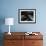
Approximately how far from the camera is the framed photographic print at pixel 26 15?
4383mm

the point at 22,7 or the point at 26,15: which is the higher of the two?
the point at 22,7

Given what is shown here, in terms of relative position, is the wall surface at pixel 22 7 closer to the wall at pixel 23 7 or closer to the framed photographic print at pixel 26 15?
the wall at pixel 23 7

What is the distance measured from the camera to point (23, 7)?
437 centimetres

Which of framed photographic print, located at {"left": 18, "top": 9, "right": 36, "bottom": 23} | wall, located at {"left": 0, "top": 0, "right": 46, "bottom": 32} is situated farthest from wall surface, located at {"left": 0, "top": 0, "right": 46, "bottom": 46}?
framed photographic print, located at {"left": 18, "top": 9, "right": 36, "bottom": 23}

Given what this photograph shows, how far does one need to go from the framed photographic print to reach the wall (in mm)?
106

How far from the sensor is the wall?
4383 mm

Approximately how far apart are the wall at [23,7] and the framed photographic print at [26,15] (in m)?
0.11

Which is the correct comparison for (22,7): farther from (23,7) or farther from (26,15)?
(26,15)

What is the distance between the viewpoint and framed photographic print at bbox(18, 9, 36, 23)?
4.38 metres

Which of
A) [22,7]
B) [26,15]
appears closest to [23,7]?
[22,7]

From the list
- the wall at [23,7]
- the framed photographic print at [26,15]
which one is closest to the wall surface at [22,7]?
the wall at [23,7]

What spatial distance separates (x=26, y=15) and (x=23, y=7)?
0.30 meters

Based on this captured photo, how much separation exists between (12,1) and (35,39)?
156 cm

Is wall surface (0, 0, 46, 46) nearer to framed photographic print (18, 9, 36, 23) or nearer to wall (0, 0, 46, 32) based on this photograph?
wall (0, 0, 46, 32)
